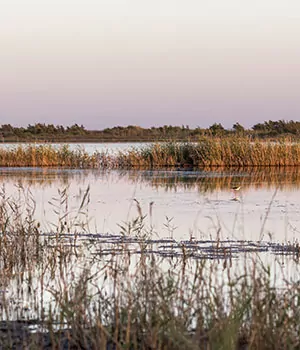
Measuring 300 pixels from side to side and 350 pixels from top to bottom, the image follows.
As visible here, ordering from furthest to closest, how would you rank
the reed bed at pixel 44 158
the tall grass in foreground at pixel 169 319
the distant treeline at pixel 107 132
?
the distant treeline at pixel 107 132
the reed bed at pixel 44 158
the tall grass in foreground at pixel 169 319

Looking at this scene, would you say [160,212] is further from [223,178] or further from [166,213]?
[223,178]

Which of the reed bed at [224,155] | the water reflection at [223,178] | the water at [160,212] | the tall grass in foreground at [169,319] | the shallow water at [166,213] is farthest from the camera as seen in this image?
Result: the reed bed at [224,155]

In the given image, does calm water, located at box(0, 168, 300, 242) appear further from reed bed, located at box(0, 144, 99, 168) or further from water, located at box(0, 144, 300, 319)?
reed bed, located at box(0, 144, 99, 168)

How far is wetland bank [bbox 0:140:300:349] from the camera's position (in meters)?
4.49

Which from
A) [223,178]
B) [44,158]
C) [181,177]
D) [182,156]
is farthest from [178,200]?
[44,158]

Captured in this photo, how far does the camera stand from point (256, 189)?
Answer: 1769cm

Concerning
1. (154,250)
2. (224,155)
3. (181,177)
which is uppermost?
(224,155)

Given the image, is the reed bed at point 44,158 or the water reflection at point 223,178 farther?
the reed bed at point 44,158

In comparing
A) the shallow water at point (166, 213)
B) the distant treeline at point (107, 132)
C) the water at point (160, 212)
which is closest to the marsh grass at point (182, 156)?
the water at point (160, 212)

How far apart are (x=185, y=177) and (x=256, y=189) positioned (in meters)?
4.56

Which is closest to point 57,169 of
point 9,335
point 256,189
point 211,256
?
point 256,189

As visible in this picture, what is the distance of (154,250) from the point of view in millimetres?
8648

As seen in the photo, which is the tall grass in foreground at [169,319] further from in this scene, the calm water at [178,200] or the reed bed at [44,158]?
the reed bed at [44,158]

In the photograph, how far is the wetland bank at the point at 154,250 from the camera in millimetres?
4488
